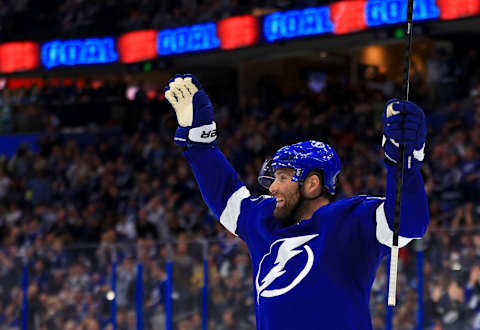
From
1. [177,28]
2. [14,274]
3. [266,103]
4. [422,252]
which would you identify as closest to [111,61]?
[177,28]

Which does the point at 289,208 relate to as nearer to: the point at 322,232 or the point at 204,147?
the point at 322,232

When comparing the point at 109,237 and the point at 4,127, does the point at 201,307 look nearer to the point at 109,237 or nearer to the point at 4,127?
the point at 109,237

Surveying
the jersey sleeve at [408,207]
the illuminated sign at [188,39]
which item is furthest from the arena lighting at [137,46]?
the jersey sleeve at [408,207]

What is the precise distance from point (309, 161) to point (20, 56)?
13.0 meters

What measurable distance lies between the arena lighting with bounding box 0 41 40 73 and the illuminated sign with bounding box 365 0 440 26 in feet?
20.3

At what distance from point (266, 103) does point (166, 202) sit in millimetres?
3180

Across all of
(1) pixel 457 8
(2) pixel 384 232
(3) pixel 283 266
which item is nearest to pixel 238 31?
(1) pixel 457 8

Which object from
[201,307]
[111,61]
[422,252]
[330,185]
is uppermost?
[111,61]

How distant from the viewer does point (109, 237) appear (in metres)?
10.9

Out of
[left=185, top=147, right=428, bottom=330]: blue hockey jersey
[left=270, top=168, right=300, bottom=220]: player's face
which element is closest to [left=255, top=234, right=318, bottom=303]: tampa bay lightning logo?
[left=185, top=147, right=428, bottom=330]: blue hockey jersey

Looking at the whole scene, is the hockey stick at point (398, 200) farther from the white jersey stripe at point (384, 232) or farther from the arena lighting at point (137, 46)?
the arena lighting at point (137, 46)

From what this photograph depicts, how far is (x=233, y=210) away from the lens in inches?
142

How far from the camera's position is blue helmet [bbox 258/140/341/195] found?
334cm

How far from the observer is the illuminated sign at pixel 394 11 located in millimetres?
11109
